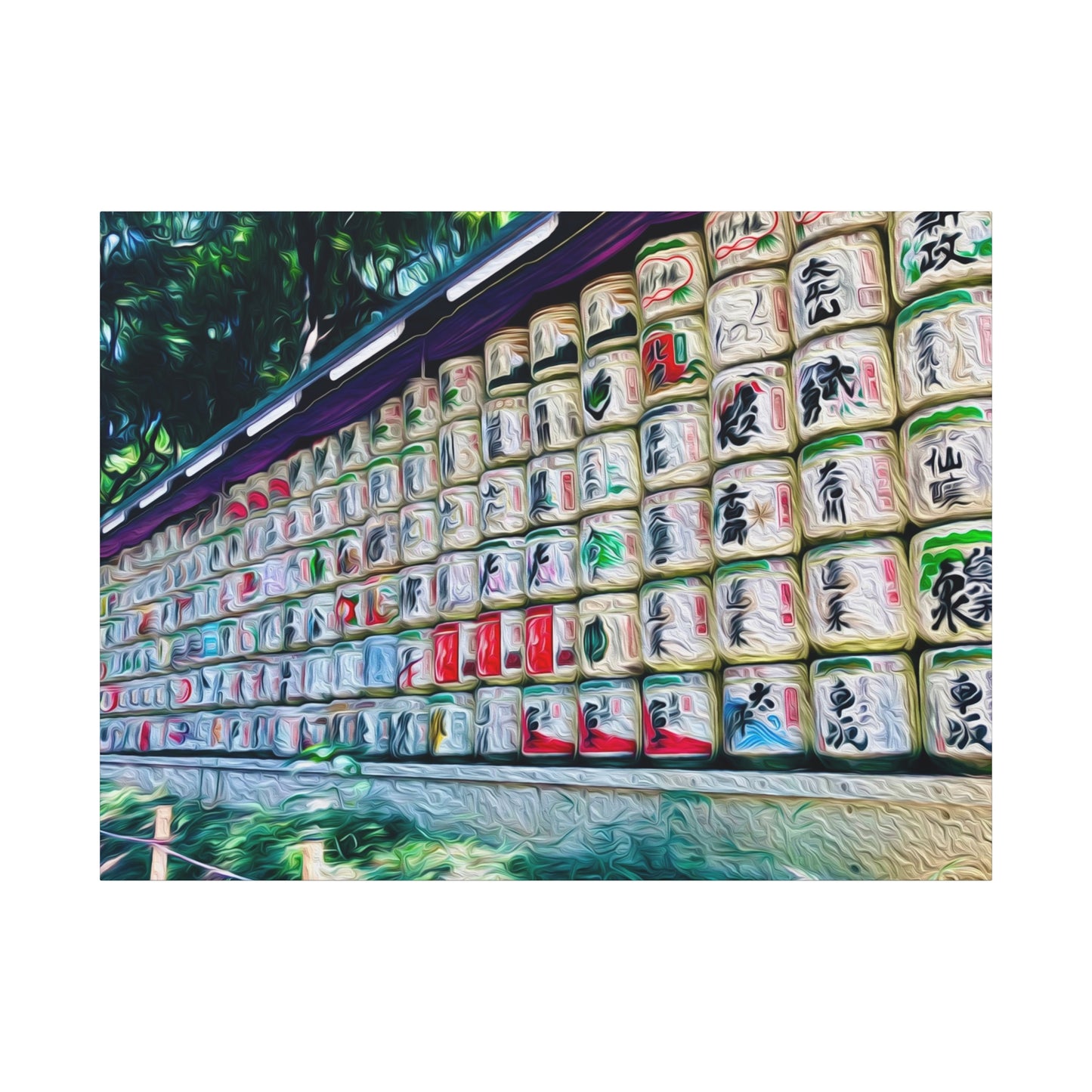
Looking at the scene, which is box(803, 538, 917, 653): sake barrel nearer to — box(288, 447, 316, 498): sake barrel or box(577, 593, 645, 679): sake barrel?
box(577, 593, 645, 679): sake barrel

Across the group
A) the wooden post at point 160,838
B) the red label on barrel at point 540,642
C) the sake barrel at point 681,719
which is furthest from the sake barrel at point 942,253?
the wooden post at point 160,838

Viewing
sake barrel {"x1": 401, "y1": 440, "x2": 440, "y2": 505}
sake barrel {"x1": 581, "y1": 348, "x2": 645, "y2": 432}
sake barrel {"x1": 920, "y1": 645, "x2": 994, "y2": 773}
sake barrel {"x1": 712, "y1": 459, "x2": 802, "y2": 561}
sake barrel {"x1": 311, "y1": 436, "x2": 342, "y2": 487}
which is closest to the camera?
sake barrel {"x1": 920, "y1": 645, "x2": 994, "y2": 773}

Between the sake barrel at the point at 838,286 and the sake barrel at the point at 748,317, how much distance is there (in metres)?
0.03

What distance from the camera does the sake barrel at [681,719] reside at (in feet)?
7.64

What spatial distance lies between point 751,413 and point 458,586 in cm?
85

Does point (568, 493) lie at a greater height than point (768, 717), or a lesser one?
greater

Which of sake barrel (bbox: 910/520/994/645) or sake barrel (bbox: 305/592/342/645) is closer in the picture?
sake barrel (bbox: 910/520/994/645)

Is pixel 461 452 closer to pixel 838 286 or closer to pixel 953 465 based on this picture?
pixel 838 286

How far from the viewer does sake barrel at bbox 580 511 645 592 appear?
2.40m

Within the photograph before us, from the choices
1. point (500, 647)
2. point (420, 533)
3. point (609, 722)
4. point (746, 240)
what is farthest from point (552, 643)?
Answer: point (746, 240)

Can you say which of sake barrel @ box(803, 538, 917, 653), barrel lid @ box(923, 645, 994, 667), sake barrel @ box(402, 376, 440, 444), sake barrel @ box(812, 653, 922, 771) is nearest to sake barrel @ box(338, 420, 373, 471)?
sake barrel @ box(402, 376, 440, 444)

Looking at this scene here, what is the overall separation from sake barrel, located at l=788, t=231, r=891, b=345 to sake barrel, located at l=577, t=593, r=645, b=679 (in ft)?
2.54

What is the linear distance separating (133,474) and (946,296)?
82.8 inches

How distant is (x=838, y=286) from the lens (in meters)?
2.32
